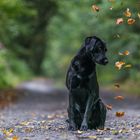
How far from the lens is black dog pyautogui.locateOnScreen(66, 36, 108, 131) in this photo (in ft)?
32.2

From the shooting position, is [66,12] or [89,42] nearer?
[89,42]

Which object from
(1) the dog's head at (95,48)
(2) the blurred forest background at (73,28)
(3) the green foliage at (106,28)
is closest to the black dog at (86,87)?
(1) the dog's head at (95,48)

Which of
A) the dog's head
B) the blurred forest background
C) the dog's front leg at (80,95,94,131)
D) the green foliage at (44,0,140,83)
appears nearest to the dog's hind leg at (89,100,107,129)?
the dog's front leg at (80,95,94,131)

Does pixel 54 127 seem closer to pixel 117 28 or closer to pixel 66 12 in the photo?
pixel 117 28

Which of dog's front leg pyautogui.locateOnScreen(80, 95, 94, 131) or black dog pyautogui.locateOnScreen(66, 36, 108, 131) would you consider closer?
black dog pyautogui.locateOnScreen(66, 36, 108, 131)

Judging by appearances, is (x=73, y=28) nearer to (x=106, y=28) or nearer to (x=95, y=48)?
(x=106, y=28)

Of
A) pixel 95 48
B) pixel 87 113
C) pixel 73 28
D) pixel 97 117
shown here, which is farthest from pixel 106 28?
pixel 95 48

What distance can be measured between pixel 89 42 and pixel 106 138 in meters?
1.82

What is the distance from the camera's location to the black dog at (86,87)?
982cm

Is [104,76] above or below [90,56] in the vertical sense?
above

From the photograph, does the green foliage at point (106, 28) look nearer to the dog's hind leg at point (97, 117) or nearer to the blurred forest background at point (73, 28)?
the blurred forest background at point (73, 28)

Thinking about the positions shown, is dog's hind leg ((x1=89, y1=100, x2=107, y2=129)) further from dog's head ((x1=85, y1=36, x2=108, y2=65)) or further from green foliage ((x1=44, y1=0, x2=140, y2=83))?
green foliage ((x1=44, y1=0, x2=140, y2=83))

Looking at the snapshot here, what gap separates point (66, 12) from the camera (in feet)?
128

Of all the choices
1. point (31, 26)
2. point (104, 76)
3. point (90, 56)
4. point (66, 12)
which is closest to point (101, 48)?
point (90, 56)
